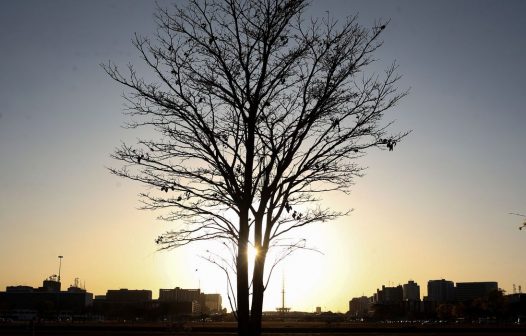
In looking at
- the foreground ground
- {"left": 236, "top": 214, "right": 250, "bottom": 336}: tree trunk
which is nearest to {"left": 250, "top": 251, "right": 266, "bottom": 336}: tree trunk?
{"left": 236, "top": 214, "right": 250, "bottom": 336}: tree trunk

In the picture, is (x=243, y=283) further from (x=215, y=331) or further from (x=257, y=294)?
(x=215, y=331)

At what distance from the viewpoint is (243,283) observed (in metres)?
10.9

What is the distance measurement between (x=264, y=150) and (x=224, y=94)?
4.09ft

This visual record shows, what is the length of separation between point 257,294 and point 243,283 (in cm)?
32

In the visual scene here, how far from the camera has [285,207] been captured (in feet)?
38.4

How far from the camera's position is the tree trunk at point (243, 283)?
1076 cm

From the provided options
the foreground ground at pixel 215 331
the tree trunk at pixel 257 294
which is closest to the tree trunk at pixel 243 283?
the tree trunk at pixel 257 294

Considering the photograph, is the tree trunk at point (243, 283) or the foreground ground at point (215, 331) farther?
the foreground ground at point (215, 331)

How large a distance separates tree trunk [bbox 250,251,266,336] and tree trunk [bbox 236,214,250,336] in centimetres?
10

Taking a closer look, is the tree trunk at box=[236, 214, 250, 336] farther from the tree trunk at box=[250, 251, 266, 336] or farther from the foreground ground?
the foreground ground

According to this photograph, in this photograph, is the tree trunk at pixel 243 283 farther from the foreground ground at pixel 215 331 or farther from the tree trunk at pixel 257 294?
the foreground ground at pixel 215 331

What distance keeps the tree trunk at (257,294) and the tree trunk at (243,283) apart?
99 millimetres

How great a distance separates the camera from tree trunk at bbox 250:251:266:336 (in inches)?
424

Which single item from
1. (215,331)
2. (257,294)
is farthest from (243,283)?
(215,331)
